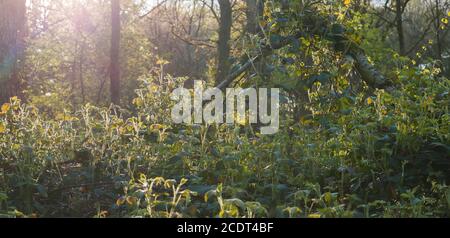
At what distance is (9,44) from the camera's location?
853 cm

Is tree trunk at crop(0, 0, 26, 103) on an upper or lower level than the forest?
upper

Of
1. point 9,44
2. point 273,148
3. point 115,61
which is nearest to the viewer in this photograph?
point 273,148

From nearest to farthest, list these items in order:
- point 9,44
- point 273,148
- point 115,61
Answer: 1. point 273,148
2. point 9,44
3. point 115,61

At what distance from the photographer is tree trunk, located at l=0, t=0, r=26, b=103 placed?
8477mm

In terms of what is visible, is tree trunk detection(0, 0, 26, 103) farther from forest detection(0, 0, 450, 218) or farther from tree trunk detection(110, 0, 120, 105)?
tree trunk detection(110, 0, 120, 105)

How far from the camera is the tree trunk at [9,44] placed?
27.8ft

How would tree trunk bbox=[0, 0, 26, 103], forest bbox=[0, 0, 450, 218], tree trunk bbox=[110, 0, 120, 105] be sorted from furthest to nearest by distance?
1. tree trunk bbox=[110, 0, 120, 105]
2. tree trunk bbox=[0, 0, 26, 103]
3. forest bbox=[0, 0, 450, 218]

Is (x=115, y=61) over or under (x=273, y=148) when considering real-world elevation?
over

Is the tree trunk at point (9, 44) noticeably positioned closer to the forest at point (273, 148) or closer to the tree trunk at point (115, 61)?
the forest at point (273, 148)

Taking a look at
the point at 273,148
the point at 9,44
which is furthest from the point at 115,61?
the point at 273,148

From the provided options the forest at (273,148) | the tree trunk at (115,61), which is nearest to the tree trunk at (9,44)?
the forest at (273,148)

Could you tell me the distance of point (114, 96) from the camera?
19.1 meters

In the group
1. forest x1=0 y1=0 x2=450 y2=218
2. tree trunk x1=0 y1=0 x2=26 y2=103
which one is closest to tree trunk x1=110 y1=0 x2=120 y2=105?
tree trunk x1=0 y1=0 x2=26 y2=103

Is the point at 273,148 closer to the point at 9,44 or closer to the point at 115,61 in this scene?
the point at 9,44
